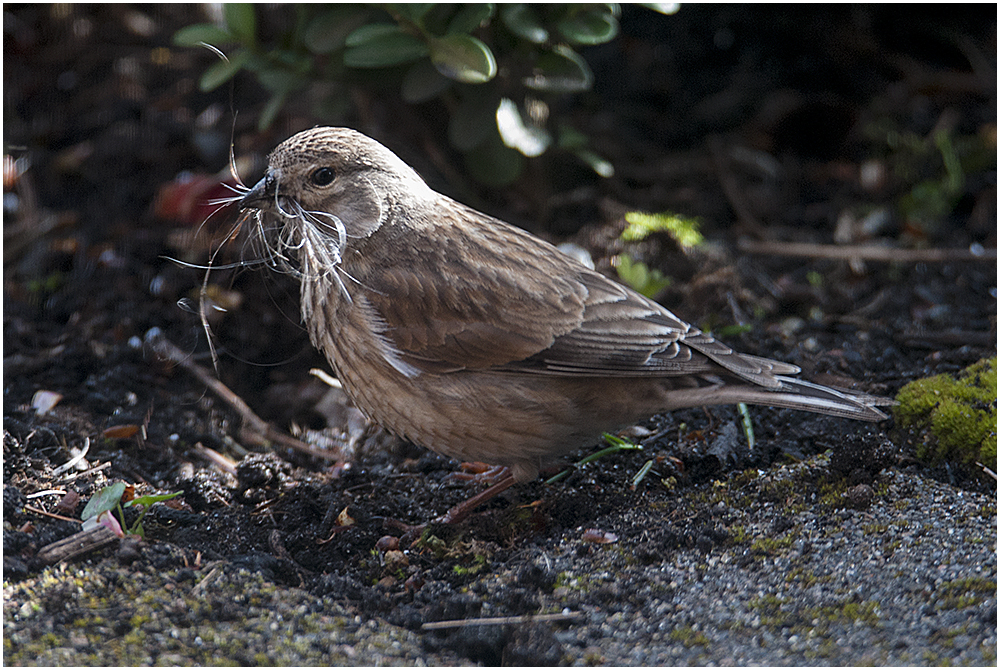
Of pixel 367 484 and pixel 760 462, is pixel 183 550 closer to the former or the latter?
pixel 367 484

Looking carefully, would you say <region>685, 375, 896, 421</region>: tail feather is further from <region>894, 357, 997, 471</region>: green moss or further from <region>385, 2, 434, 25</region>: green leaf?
<region>385, 2, 434, 25</region>: green leaf

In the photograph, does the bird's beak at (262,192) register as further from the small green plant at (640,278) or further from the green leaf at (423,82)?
the small green plant at (640,278)

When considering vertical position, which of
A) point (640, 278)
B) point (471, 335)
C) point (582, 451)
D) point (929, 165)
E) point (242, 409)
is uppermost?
point (929, 165)

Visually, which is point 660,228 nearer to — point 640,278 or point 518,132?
point 640,278

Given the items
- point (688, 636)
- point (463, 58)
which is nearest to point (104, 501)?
point (688, 636)

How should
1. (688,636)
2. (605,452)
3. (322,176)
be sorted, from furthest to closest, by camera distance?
1. (605,452)
2. (322,176)
3. (688,636)

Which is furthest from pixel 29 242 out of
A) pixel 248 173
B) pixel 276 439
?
pixel 276 439
